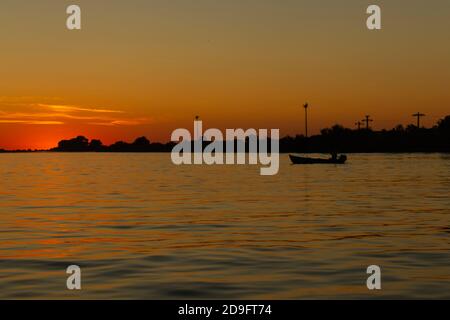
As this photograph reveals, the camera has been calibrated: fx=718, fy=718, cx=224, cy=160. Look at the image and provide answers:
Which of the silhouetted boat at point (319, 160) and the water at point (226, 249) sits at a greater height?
the silhouetted boat at point (319, 160)

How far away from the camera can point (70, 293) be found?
17.1m

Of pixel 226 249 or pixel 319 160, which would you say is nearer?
pixel 226 249

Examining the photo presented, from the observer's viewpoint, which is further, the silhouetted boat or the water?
the silhouetted boat

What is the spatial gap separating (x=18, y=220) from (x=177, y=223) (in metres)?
8.04

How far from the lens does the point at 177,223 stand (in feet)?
111

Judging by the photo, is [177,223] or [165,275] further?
[177,223]

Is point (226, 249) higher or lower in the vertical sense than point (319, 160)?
lower

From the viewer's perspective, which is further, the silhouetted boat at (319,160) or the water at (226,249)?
the silhouetted boat at (319,160)

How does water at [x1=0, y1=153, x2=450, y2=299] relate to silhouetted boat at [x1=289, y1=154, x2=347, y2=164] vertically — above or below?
below

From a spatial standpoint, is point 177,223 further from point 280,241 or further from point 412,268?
point 412,268

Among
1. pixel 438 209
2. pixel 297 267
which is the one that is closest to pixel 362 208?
pixel 438 209
